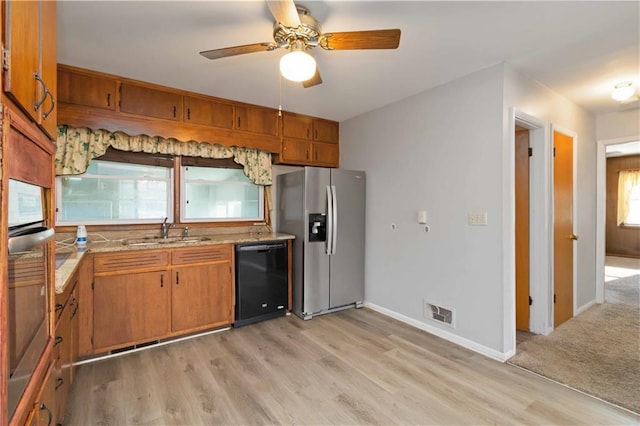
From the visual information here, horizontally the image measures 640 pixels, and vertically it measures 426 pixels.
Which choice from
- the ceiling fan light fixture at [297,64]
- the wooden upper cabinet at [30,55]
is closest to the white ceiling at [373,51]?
the ceiling fan light fixture at [297,64]

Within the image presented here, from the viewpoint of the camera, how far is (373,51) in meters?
2.32

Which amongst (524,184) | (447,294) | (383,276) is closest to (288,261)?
(383,276)

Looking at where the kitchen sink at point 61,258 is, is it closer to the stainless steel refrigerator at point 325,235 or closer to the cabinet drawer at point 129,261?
the cabinet drawer at point 129,261

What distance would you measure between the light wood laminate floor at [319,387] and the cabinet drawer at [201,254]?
2.52ft

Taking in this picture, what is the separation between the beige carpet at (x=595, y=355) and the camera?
2.14 metres

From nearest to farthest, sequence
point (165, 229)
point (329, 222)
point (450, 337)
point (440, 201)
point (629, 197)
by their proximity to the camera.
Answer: point (450, 337), point (440, 201), point (165, 229), point (329, 222), point (629, 197)

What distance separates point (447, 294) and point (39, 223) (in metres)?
2.98

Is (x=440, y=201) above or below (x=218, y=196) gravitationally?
below

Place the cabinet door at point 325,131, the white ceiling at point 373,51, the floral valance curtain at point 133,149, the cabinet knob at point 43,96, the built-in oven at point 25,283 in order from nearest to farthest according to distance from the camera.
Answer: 1. the built-in oven at point 25,283
2. the cabinet knob at point 43,96
3. the white ceiling at point 373,51
4. the floral valance curtain at point 133,149
5. the cabinet door at point 325,131

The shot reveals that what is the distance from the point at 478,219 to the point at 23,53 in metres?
2.91

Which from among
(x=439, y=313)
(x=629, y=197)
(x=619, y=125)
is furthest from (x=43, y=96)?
(x=629, y=197)

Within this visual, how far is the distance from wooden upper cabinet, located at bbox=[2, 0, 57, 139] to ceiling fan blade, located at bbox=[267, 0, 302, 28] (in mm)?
886

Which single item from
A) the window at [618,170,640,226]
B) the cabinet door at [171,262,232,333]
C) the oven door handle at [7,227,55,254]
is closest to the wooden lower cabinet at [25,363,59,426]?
the oven door handle at [7,227,55,254]

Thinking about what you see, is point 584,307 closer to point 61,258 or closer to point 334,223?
point 334,223
